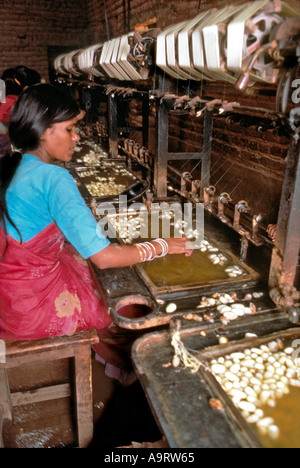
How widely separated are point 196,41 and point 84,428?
2893 mm

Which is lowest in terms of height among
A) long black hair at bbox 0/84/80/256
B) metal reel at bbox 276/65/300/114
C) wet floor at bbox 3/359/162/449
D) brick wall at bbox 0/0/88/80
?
wet floor at bbox 3/359/162/449

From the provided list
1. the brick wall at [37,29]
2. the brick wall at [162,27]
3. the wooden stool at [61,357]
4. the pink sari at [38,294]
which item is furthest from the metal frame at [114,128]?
the brick wall at [37,29]

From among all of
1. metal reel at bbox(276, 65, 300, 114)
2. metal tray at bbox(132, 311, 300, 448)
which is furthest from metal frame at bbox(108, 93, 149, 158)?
metal tray at bbox(132, 311, 300, 448)

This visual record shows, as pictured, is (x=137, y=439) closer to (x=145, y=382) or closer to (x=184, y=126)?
(x=145, y=382)

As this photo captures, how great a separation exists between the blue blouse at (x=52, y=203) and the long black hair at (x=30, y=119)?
52 millimetres

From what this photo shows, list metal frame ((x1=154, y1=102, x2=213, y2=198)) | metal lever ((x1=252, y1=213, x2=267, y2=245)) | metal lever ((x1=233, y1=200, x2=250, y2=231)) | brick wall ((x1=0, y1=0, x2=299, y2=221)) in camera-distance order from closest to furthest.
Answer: metal lever ((x1=252, y1=213, x2=267, y2=245)), metal lever ((x1=233, y1=200, x2=250, y2=231)), metal frame ((x1=154, y1=102, x2=213, y2=198)), brick wall ((x1=0, y1=0, x2=299, y2=221))

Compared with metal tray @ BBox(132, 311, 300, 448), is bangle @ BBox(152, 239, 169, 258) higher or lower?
higher

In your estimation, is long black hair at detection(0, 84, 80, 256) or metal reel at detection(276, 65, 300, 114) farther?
long black hair at detection(0, 84, 80, 256)

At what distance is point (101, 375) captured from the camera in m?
3.41

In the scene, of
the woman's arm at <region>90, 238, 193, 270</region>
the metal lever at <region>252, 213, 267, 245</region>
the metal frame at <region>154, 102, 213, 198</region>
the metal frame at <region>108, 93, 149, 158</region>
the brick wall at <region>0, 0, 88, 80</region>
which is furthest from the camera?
the brick wall at <region>0, 0, 88, 80</region>

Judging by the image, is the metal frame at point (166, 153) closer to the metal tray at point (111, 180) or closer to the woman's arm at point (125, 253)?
the metal tray at point (111, 180)

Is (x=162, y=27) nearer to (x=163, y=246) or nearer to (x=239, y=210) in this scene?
(x=239, y=210)

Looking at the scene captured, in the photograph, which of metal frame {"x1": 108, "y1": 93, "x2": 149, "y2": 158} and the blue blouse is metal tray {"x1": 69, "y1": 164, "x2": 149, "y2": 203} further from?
the blue blouse

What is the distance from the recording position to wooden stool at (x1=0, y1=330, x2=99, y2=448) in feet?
7.24
